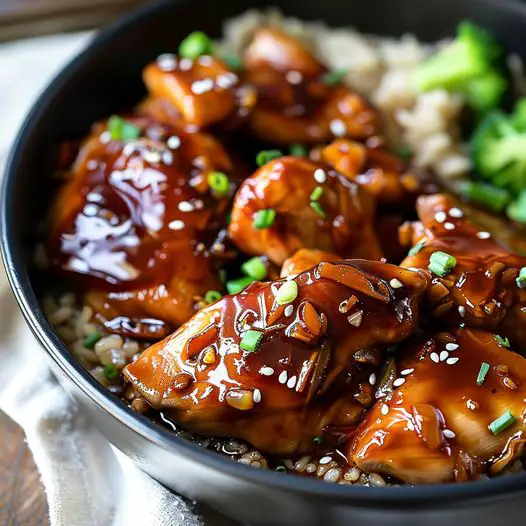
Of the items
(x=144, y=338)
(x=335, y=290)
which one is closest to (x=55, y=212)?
(x=144, y=338)

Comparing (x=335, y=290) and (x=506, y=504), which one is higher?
(x=335, y=290)

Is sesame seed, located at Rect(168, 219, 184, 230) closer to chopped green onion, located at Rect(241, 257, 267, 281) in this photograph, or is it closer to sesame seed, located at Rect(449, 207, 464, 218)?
chopped green onion, located at Rect(241, 257, 267, 281)

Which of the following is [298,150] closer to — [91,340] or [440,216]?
[440,216]

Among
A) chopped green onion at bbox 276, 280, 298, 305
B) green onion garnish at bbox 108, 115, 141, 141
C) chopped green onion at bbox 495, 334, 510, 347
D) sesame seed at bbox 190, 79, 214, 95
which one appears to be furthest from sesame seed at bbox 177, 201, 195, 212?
chopped green onion at bbox 495, 334, 510, 347

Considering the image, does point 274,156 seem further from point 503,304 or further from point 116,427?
point 116,427

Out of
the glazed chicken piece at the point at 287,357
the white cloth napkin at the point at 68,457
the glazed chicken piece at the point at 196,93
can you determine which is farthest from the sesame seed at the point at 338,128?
the white cloth napkin at the point at 68,457

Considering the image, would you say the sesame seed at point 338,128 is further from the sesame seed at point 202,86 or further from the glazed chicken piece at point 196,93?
the sesame seed at point 202,86
